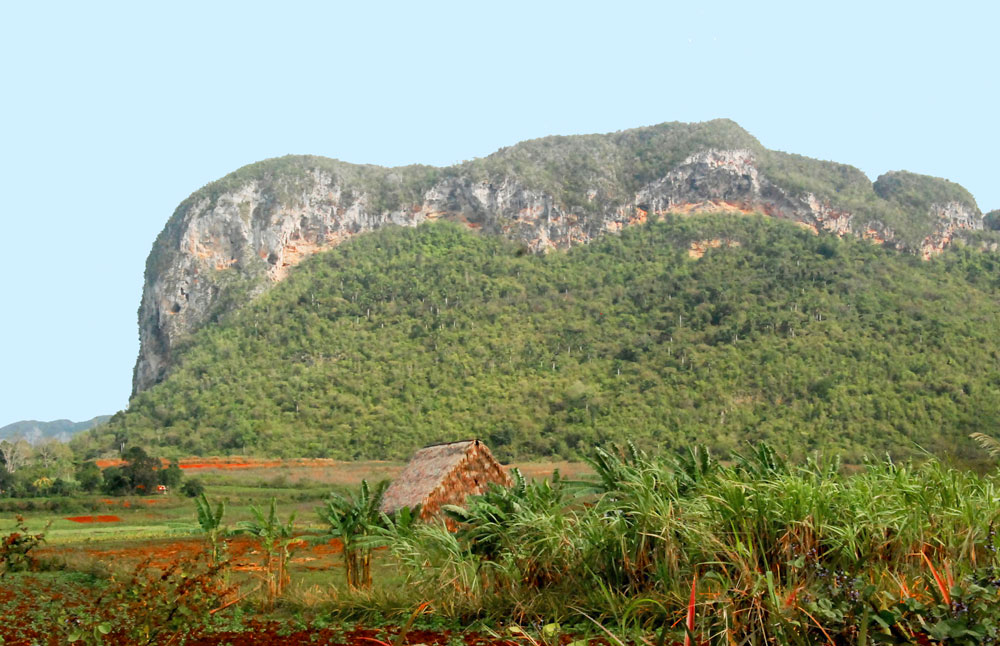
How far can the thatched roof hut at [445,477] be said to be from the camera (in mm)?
11617

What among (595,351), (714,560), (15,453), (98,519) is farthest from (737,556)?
(595,351)

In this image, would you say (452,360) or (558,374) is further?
(452,360)

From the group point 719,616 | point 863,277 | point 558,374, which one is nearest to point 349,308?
point 558,374

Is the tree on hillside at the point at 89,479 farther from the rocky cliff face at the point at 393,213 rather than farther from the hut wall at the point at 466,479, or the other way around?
the rocky cliff face at the point at 393,213

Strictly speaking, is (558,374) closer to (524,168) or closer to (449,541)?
(524,168)

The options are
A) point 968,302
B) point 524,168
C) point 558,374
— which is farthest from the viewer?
point 524,168

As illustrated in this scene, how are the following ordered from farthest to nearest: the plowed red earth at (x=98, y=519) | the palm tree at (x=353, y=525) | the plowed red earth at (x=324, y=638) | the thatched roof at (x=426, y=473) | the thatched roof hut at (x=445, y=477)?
the plowed red earth at (x=98, y=519) < the thatched roof at (x=426, y=473) < the thatched roof hut at (x=445, y=477) < the palm tree at (x=353, y=525) < the plowed red earth at (x=324, y=638)

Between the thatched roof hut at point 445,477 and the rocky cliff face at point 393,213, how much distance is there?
63.4 metres

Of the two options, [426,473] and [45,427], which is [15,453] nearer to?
[426,473]

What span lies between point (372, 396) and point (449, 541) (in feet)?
165

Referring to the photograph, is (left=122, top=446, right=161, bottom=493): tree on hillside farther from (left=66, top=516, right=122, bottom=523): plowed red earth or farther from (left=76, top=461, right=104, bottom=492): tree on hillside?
(left=66, top=516, right=122, bottom=523): plowed red earth

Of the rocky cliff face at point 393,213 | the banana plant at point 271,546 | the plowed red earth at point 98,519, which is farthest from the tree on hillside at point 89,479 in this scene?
the rocky cliff face at point 393,213

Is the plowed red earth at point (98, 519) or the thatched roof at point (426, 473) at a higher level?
the thatched roof at point (426, 473)

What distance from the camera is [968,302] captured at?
51375 mm
